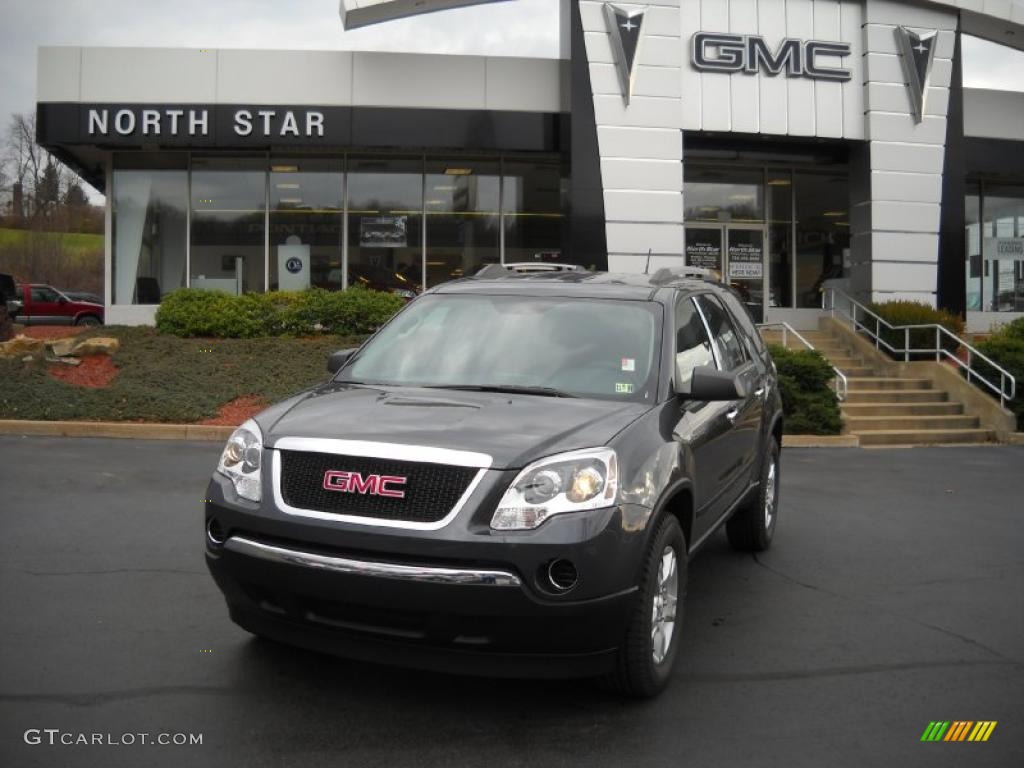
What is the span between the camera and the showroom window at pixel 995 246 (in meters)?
23.7

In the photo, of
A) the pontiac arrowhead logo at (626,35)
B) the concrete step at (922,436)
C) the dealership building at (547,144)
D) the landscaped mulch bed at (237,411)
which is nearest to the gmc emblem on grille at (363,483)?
the landscaped mulch bed at (237,411)

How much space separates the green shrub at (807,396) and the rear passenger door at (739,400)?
23.4ft

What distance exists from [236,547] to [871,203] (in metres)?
18.2

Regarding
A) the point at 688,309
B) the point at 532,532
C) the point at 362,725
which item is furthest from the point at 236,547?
the point at 688,309

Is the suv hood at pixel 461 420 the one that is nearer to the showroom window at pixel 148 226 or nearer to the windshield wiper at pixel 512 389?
the windshield wiper at pixel 512 389

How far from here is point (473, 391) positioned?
14.8 ft

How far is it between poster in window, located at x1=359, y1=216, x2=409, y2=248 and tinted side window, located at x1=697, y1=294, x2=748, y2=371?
590 inches

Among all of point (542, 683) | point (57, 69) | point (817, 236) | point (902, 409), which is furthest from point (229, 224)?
point (542, 683)

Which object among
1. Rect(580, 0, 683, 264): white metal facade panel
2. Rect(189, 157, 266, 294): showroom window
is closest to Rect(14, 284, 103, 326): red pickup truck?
Rect(189, 157, 266, 294): showroom window

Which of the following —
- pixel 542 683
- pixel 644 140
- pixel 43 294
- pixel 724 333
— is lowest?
pixel 542 683

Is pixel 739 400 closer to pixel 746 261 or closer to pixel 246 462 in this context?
pixel 246 462

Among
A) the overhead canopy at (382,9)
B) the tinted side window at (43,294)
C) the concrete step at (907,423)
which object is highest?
the overhead canopy at (382,9)

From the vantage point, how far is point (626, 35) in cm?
1786

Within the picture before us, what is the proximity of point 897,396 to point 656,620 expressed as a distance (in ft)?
42.9
